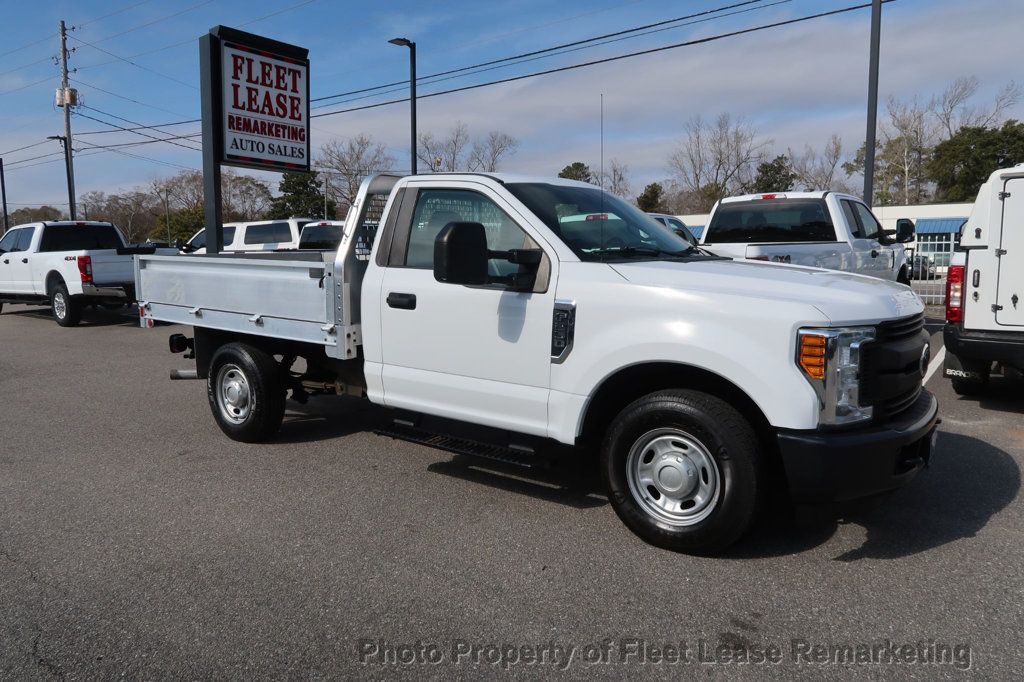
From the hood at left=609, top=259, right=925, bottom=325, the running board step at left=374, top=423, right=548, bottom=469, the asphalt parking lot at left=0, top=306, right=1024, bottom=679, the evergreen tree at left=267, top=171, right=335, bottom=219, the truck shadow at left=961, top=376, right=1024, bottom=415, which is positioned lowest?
the asphalt parking lot at left=0, top=306, right=1024, bottom=679

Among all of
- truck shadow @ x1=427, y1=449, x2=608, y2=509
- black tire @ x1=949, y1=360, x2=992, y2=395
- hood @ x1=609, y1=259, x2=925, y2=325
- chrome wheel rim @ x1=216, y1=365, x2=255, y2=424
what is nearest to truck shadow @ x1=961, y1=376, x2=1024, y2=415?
black tire @ x1=949, y1=360, x2=992, y2=395

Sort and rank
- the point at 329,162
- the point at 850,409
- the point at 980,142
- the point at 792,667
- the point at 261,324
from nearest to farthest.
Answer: the point at 792,667, the point at 850,409, the point at 261,324, the point at 329,162, the point at 980,142

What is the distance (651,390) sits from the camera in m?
4.43

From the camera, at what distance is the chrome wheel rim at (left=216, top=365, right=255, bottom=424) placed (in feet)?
20.8

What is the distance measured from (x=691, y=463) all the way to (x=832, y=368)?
0.85 metres

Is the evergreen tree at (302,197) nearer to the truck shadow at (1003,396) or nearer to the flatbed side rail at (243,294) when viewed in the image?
the flatbed side rail at (243,294)

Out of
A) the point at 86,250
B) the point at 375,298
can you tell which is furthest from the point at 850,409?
the point at 86,250

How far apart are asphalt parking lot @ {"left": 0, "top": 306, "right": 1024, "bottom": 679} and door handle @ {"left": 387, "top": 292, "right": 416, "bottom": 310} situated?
3.98 ft

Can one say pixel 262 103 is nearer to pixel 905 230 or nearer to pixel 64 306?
pixel 905 230

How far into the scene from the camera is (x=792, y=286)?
397 centimetres

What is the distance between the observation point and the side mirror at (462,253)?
14.1ft

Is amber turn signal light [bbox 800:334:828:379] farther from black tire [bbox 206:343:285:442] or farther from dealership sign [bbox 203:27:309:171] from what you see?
dealership sign [bbox 203:27:309:171]

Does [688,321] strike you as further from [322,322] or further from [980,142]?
[980,142]

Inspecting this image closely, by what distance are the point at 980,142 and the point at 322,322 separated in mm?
56319
